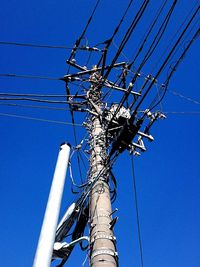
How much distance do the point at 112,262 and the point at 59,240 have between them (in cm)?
171

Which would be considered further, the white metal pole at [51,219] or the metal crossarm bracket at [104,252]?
the metal crossarm bracket at [104,252]

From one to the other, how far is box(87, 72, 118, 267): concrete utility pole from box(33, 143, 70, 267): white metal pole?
113cm

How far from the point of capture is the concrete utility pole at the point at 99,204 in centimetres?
341

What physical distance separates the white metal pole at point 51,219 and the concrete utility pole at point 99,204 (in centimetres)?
113

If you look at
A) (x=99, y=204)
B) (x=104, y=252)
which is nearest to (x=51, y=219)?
(x=104, y=252)

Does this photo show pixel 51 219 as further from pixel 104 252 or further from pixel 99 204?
pixel 99 204

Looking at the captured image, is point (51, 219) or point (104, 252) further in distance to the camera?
point (104, 252)

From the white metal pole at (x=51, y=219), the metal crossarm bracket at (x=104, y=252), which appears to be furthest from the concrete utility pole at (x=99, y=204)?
the white metal pole at (x=51, y=219)

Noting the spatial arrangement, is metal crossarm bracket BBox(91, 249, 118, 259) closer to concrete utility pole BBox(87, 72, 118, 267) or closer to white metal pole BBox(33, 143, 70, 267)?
concrete utility pole BBox(87, 72, 118, 267)

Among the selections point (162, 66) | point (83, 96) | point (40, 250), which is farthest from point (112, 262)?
point (83, 96)

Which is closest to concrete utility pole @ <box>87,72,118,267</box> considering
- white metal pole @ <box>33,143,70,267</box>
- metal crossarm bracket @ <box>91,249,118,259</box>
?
metal crossarm bracket @ <box>91,249,118,259</box>

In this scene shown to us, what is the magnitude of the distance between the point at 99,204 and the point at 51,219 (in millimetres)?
1674

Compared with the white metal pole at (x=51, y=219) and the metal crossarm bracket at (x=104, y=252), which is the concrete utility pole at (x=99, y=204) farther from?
the white metal pole at (x=51, y=219)

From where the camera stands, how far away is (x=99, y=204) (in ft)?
13.2
